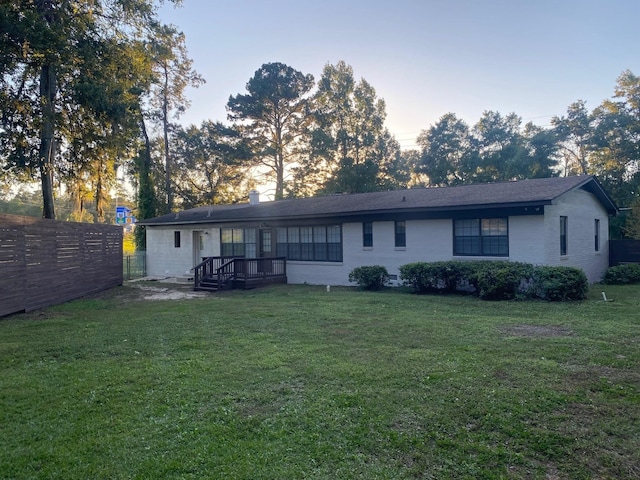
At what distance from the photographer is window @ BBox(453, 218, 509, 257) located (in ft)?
42.2

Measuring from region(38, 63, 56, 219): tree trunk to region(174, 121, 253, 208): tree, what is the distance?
Answer: 62.3 ft

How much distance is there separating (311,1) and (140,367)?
43.9 feet

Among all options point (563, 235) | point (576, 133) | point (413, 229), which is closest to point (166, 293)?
point (413, 229)

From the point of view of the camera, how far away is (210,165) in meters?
33.8

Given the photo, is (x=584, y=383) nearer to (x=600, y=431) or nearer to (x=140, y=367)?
(x=600, y=431)

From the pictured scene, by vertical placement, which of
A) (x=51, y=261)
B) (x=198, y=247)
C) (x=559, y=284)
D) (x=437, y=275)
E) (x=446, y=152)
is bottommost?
(x=559, y=284)

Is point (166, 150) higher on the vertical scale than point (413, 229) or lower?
higher

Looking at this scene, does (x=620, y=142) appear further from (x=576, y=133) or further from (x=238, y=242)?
(x=238, y=242)

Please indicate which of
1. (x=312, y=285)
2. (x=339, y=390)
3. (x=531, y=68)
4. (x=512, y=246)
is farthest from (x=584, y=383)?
(x=531, y=68)

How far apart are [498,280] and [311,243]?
302 inches

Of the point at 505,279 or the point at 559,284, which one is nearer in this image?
the point at 559,284

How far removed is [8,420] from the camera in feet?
13.4

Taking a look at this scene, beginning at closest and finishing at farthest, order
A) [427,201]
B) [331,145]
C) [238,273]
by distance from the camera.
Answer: [427,201], [238,273], [331,145]

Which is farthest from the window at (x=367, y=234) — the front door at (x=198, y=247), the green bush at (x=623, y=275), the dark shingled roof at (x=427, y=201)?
the front door at (x=198, y=247)
